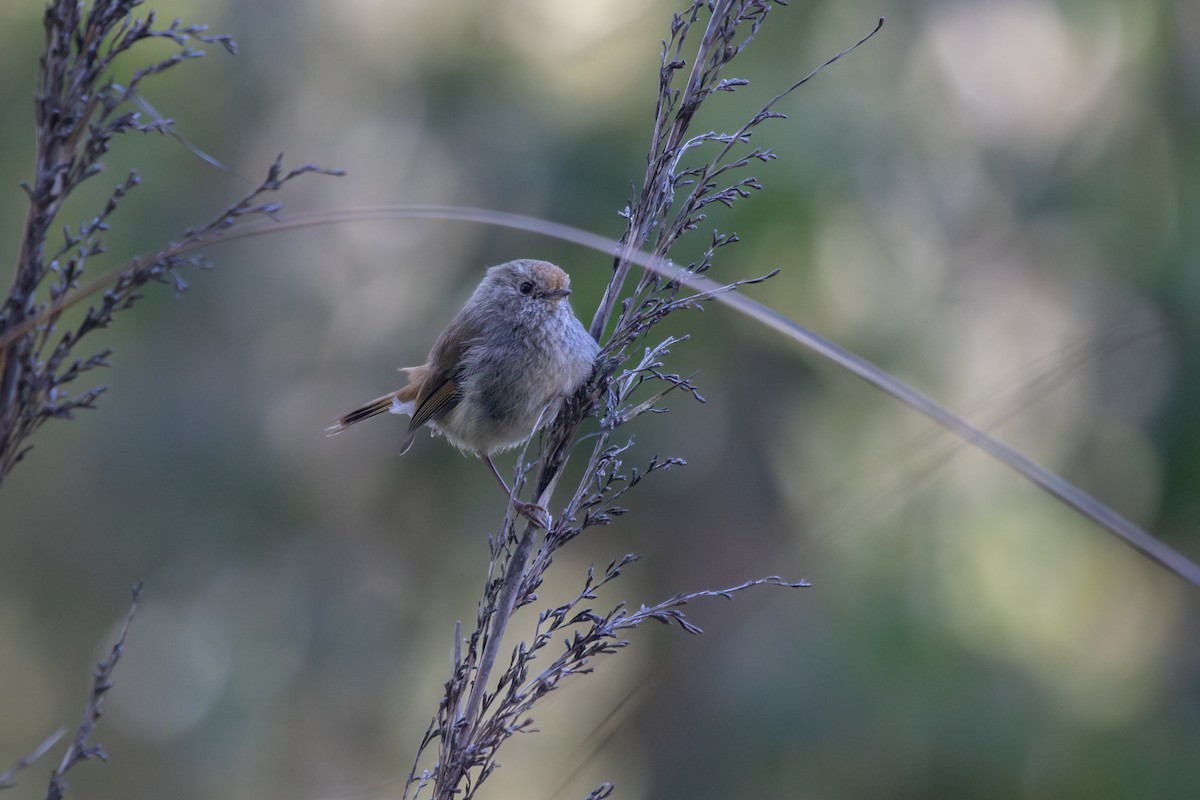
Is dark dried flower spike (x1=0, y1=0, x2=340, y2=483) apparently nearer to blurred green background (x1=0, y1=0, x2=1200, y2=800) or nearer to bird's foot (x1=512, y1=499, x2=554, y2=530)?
bird's foot (x1=512, y1=499, x2=554, y2=530)

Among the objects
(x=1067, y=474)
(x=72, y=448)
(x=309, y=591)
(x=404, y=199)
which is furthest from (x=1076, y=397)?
(x=72, y=448)

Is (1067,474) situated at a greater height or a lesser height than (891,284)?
lesser

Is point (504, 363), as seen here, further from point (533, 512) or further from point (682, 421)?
point (682, 421)

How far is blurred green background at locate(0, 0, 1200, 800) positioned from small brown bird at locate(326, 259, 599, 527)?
2371mm

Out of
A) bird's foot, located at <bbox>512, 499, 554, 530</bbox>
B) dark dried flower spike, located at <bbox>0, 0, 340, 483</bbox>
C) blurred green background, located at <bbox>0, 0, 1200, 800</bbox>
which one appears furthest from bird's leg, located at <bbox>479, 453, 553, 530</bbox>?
blurred green background, located at <bbox>0, 0, 1200, 800</bbox>

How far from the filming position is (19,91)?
33.6 feet

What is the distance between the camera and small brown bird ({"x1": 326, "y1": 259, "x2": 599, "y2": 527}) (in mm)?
3838

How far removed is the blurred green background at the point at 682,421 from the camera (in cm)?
775

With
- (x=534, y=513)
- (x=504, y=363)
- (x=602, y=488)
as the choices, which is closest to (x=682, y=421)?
(x=504, y=363)

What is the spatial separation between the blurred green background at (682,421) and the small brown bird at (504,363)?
2371 millimetres

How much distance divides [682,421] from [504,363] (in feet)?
15.3

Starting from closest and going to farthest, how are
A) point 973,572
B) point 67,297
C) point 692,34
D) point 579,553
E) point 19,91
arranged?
point 67,297, point 692,34, point 973,572, point 579,553, point 19,91

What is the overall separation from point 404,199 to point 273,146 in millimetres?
1937

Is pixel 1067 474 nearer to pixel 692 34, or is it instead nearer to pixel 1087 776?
pixel 1087 776
